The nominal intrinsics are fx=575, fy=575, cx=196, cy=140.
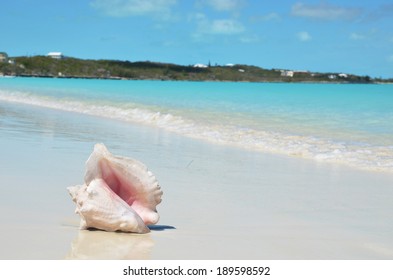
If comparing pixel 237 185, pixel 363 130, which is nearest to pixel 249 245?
pixel 237 185

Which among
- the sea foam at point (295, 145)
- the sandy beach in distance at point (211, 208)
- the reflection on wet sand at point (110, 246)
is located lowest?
the sea foam at point (295, 145)

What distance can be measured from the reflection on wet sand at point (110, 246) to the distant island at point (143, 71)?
13203 cm

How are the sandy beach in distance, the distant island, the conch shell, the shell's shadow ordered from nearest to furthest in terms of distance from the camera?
the sandy beach in distance, the conch shell, the shell's shadow, the distant island

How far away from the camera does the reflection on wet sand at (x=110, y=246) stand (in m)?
3.38

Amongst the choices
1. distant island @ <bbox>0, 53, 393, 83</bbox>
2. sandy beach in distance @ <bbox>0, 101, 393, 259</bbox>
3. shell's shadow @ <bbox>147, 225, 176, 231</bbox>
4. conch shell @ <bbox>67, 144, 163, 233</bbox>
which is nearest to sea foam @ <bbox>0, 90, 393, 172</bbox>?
sandy beach in distance @ <bbox>0, 101, 393, 259</bbox>

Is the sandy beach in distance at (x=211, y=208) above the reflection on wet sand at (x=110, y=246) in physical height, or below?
below

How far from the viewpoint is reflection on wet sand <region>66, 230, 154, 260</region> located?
3382mm

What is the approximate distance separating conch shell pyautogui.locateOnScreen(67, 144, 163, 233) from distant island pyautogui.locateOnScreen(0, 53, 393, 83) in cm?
13177

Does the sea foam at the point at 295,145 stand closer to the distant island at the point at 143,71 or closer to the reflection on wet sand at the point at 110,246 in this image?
the reflection on wet sand at the point at 110,246

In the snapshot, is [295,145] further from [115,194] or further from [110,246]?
[110,246]

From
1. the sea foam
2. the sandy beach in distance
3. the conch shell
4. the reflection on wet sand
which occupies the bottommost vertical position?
the sea foam

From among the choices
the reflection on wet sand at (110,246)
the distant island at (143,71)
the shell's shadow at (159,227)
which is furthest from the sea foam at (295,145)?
the distant island at (143,71)

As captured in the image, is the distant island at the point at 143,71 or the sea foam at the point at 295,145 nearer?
the sea foam at the point at 295,145

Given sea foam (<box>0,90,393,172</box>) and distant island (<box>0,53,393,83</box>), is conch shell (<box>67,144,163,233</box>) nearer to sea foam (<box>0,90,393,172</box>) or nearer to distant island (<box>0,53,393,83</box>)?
sea foam (<box>0,90,393,172</box>)
